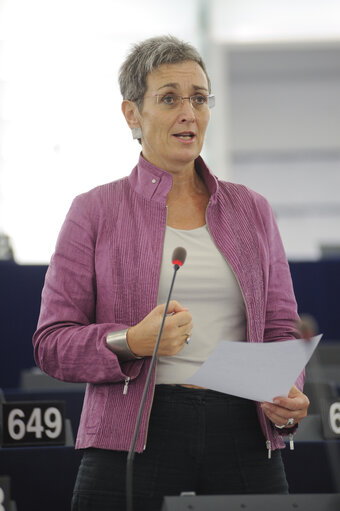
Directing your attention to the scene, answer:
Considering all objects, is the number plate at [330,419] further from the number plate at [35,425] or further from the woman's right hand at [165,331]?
the woman's right hand at [165,331]

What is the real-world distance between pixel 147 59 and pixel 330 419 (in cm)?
98

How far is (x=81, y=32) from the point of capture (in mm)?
6496

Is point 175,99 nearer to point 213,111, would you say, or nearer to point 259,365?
point 259,365

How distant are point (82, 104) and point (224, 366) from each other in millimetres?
5343

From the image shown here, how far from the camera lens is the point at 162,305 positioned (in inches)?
49.1

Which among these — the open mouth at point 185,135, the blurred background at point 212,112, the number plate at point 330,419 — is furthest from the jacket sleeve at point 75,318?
the blurred background at point 212,112

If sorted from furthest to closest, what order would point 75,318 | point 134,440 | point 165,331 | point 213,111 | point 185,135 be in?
point 213,111 < point 185,135 < point 75,318 < point 165,331 < point 134,440

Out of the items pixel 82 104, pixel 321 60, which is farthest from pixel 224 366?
pixel 321 60

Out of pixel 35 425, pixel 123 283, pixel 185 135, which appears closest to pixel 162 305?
pixel 123 283

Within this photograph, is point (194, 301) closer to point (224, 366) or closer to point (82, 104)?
point (224, 366)

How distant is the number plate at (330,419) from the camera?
75.4 inches

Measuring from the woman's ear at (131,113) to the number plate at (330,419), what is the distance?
84 centimetres

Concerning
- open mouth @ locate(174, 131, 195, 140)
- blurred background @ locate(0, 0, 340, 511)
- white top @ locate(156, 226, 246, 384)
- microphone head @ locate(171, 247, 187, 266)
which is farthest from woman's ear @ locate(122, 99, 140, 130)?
blurred background @ locate(0, 0, 340, 511)

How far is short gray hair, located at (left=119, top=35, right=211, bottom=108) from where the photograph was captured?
4.96ft
